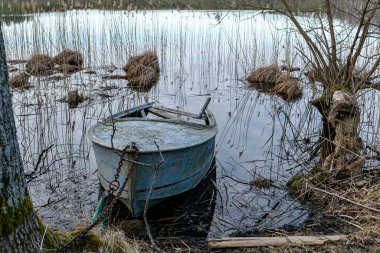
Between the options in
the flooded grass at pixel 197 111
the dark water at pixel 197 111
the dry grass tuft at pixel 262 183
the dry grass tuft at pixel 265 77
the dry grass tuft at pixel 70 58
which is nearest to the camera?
the flooded grass at pixel 197 111

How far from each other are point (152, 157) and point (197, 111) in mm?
4284

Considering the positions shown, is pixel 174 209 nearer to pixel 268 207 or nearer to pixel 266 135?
pixel 268 207

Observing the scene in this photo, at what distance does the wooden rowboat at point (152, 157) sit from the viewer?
4066 mm

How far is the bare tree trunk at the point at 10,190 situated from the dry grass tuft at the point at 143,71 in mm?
7791

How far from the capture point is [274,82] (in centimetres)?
1025

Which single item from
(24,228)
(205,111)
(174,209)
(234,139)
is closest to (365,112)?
(234,139)

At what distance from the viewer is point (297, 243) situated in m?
3.28

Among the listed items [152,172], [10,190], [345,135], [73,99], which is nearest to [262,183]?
[345,135]

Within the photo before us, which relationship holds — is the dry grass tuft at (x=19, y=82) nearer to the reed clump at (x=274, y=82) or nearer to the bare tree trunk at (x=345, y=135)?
the reed clump at (x=274, y=82)

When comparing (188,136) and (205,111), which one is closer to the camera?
(188,136)

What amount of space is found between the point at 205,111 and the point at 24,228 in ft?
14.1

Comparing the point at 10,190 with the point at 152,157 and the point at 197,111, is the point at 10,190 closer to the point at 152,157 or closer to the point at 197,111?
the point at 152,157

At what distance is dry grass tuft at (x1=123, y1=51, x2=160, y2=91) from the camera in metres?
9.94

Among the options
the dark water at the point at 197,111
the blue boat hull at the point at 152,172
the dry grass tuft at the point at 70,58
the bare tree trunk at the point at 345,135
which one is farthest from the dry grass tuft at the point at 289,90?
the blue boat hull at the point at 152,172
